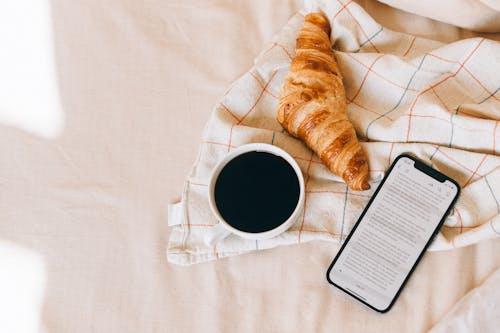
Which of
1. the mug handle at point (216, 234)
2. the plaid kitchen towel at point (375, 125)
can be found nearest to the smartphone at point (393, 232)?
the plaid kitchen towel at point (375, 125)

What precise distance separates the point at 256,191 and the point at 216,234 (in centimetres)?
7

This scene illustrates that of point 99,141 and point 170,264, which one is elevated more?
point 99,141

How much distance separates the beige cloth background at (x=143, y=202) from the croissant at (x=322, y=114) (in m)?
0.11

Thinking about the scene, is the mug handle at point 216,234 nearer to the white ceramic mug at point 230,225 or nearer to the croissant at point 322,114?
the white ceramic mug at point 230,225

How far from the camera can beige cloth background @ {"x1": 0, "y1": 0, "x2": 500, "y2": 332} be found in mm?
625

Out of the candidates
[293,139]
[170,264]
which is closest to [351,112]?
[293,139]

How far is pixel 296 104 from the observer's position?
0.63m

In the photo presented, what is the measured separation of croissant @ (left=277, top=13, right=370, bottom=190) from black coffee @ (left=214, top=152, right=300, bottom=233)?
0.06 meters

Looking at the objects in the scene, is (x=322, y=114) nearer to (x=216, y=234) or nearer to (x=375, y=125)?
(x=375, y=125)

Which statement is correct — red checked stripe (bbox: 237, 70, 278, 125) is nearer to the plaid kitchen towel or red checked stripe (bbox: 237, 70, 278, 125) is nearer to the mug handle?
the plaid kitchen towel

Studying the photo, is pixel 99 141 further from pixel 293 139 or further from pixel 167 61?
pixel 293 139

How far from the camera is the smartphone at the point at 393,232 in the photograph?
0.62 metres

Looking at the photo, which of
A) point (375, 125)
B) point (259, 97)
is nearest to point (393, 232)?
point (375, 125)

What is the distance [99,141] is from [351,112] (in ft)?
1.19
